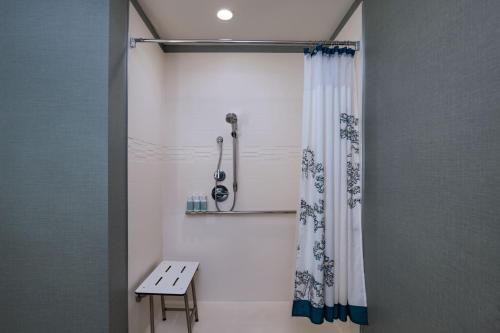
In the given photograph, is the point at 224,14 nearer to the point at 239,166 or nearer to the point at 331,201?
the point at 239,166

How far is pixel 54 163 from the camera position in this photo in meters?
1.25

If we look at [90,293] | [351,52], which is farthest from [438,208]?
[90,293]

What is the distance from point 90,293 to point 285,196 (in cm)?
153

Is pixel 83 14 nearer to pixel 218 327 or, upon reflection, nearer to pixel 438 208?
pixel 438 208

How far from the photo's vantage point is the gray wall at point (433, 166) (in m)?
0.76

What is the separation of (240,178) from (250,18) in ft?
4.13

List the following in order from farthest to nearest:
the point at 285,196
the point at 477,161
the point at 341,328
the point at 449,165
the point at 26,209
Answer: the point at 285,196 < the point at 341,328 < the point at 26,209 < the point at 449,165 < the point at 477,161

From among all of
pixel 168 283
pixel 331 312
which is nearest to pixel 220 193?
pixel 168 283

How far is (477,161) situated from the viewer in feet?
2.59

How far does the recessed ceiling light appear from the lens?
1.75 metres

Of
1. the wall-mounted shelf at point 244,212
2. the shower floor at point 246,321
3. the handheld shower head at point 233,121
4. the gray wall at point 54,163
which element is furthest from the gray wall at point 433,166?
the gray wall at point 54,163

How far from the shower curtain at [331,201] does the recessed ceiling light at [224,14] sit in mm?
709

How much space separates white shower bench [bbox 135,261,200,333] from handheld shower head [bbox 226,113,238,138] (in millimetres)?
1140

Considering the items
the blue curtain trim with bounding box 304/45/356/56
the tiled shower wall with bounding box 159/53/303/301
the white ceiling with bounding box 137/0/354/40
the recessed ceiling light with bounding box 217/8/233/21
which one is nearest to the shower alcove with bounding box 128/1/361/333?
the tiled shower wall with bounding box 159/53/303/301
